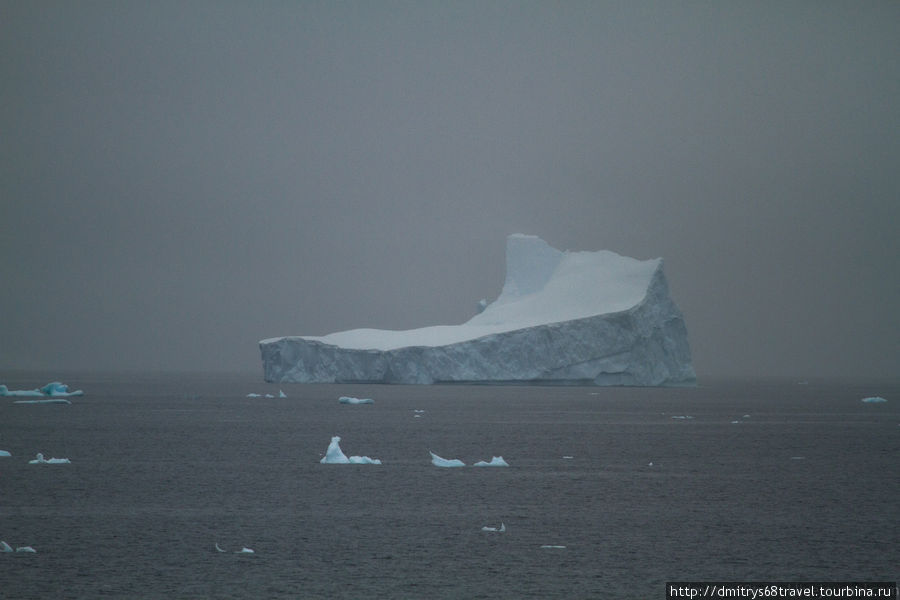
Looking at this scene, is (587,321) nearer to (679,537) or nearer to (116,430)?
(116,430)

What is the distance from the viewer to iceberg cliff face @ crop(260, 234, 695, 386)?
55.5 metres

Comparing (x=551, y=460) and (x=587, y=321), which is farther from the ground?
(x=587, y=321)

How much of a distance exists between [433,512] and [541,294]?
49418 mm

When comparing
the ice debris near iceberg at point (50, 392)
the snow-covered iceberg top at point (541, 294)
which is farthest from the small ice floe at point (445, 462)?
the snow-covered iceberg top at point (541, 294)

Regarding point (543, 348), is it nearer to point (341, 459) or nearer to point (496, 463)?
point (496, 463)

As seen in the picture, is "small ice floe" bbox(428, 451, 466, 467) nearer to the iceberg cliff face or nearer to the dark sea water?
the dark sea water

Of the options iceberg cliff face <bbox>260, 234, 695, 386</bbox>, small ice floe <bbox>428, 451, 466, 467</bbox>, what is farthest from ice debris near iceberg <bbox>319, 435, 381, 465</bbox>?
iceberg cliff face <bbox>260, 234, 695, 386</bbox>

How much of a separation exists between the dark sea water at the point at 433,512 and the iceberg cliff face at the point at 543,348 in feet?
71.3

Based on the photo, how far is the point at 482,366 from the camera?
55.9 metres

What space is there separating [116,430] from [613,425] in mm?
15877

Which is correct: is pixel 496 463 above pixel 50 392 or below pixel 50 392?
below

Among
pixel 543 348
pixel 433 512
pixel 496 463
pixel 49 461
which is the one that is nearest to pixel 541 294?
pixel 543 348

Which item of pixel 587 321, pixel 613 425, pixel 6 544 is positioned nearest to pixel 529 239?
pixel 587 321

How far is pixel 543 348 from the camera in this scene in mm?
55781
